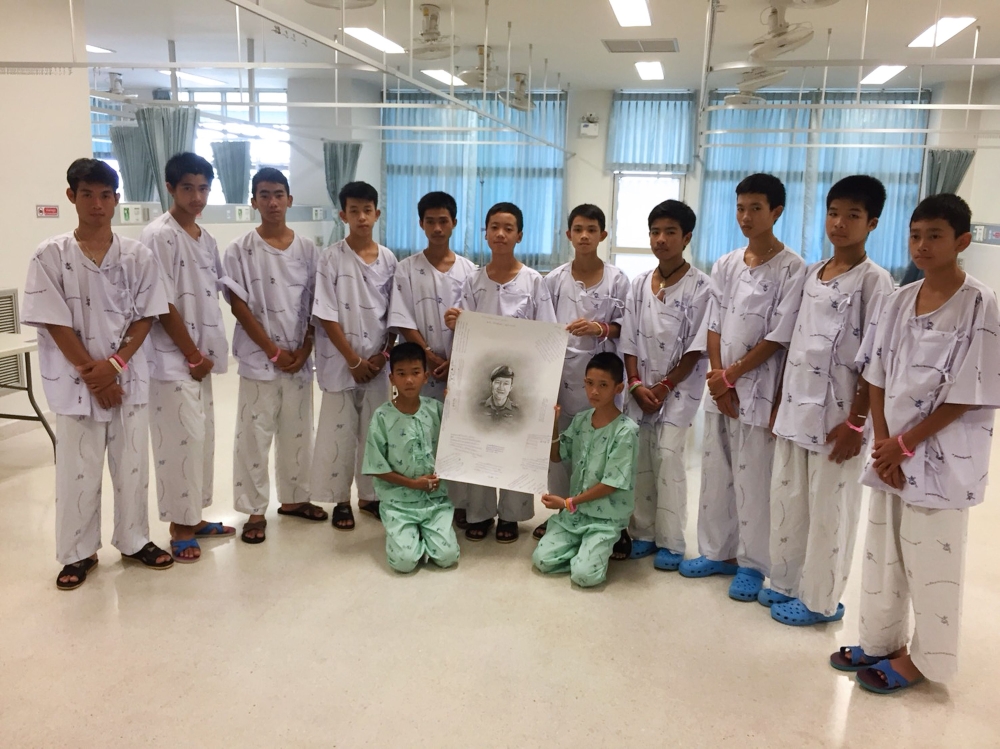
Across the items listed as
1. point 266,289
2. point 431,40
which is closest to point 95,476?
point 266,289

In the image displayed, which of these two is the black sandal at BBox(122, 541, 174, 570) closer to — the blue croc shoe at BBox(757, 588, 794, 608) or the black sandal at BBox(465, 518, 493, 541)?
the black sandal at BBox(465, 518, 493, 541)

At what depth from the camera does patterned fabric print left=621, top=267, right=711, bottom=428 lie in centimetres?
311

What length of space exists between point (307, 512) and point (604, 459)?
146 cm

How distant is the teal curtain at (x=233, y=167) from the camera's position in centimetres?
966

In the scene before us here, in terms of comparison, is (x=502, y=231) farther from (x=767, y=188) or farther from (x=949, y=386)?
(x=949, y=386)

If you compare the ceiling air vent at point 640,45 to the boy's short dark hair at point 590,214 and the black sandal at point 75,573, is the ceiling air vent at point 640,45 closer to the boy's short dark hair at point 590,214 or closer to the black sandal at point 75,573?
the boy's short dark hair at point 590,214

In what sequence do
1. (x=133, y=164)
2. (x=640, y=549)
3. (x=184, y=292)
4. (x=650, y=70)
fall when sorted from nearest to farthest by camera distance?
(x=184, y=292), (x=640, y=549), (x=650, y=70), (x=133, y=164)

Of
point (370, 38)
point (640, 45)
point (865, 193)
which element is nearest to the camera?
point (865, 193)

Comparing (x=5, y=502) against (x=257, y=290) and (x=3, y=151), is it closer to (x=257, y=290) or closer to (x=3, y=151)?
(x=257, y=290)

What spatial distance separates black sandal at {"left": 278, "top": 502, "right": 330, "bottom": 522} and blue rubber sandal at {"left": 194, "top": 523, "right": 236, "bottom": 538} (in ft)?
1.02

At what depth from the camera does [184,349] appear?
310cm

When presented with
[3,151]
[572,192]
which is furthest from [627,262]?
[3,151]

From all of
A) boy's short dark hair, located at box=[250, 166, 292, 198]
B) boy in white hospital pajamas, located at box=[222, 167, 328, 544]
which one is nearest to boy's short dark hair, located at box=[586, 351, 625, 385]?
boy in white hospital pajamas, located at box=[222, 167, 328, 544]

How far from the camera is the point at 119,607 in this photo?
2807mm
